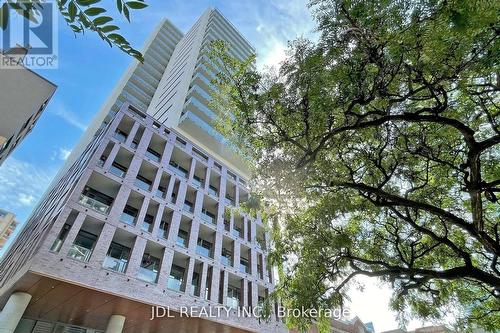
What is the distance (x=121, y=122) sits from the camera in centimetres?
2105

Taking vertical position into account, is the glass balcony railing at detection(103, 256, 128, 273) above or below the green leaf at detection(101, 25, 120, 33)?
above

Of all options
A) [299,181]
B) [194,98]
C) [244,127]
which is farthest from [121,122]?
[299,181]

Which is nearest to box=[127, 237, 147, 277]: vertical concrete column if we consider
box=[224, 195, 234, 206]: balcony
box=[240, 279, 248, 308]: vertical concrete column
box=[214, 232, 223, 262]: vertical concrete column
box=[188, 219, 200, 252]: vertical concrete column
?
box=[188, 219, 200, 252]: vertical concrete column

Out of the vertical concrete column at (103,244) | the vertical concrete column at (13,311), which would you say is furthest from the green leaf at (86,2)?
the vertical concrete column at (13,311)

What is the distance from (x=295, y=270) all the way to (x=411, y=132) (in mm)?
5786

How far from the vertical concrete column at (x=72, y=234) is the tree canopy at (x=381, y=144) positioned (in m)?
10.4

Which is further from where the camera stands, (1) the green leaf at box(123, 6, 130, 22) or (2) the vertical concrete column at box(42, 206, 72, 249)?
(2) the vertical concrete column at box(42, 206, 72, 249)

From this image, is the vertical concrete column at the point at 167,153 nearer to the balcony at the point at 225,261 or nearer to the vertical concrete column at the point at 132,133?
the vertical concrete column at the point at 132,133

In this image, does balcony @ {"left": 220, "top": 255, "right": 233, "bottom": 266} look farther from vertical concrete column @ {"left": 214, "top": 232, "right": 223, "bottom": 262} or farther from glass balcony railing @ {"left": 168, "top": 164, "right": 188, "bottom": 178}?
glass balcony railing @ {"left": 168, "top": 164, "right": 188, "bottom": 178}

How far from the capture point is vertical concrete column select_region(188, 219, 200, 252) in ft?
60.5

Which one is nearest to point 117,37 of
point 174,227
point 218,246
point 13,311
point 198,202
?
point 13,311

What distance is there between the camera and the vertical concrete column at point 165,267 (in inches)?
615

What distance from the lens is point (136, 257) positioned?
1538 centimetres

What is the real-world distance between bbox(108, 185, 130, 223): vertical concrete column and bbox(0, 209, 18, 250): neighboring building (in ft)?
230
